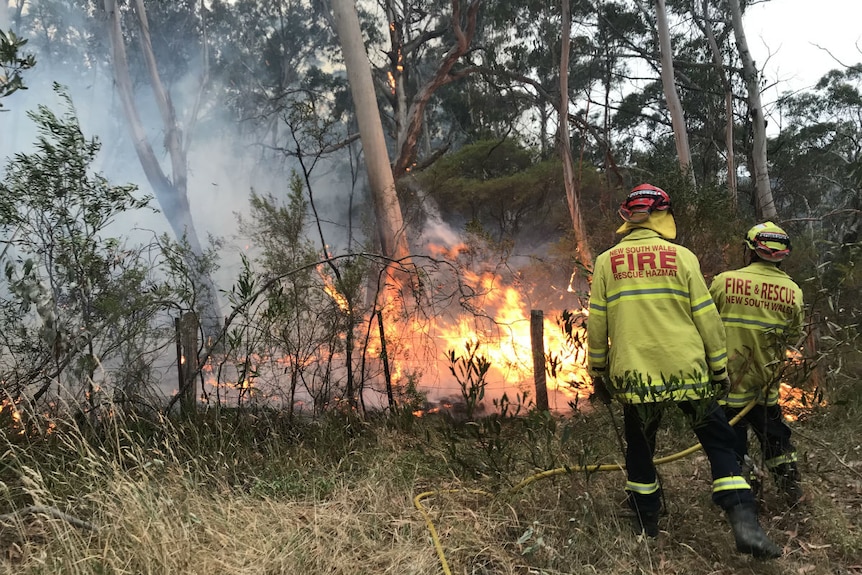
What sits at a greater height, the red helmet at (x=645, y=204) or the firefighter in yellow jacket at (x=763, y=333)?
the red helmet at (x=645, y=204)

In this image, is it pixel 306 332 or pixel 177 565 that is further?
pixel 306 332

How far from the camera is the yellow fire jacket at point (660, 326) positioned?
2.53 m

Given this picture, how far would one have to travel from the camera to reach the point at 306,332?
5.13 meters

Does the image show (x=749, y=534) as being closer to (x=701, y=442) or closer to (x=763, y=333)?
(x=701, y=442)

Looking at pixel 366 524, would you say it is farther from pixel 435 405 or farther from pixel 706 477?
pixel 435 405

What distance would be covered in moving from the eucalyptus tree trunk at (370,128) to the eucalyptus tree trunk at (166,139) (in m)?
5.05

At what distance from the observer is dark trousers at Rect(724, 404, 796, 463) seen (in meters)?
2.96

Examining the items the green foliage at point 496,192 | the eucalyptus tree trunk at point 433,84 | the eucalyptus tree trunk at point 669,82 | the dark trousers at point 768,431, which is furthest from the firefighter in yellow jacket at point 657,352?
the green foliage at point 496,192

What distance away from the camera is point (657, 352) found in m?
2.56

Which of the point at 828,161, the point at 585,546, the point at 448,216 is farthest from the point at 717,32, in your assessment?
the point at 585,546

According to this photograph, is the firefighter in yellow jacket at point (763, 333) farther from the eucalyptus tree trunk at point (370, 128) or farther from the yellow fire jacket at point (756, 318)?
the eucalyptus tree trunk at point (370, 128)

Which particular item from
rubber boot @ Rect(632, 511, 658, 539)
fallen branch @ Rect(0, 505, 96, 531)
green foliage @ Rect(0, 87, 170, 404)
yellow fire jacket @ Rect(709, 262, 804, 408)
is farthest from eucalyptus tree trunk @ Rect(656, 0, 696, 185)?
fallen branch @ Rect(0, 505, 96, 531)

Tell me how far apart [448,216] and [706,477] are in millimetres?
12674

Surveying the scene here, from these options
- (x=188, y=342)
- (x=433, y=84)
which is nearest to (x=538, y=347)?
(x=188, y=342)
